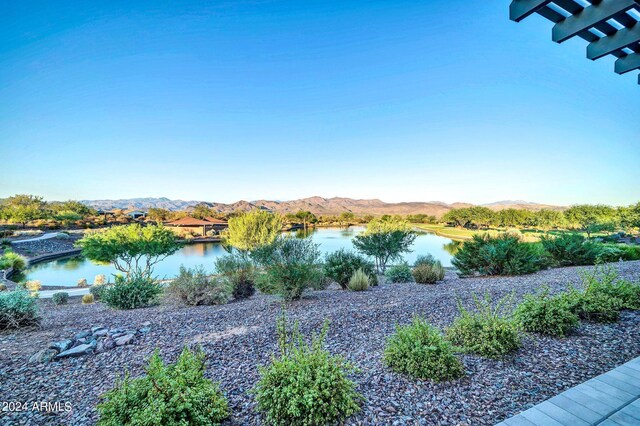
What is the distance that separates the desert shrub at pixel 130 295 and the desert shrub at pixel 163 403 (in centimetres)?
602

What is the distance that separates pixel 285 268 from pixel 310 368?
420cm

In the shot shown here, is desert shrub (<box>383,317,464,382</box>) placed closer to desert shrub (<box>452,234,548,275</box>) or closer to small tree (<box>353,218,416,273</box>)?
desert shrub (<box>452,234,548,275</box>)

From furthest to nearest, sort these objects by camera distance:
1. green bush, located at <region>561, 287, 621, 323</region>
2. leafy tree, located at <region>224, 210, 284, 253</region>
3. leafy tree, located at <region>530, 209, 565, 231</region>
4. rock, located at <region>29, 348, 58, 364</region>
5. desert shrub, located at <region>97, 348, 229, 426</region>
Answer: leafy tree, located at <region>530, 209, 565, 231</region>, leafy tree, located at <region>224, 210, 284, 253</region>, green bush, located at <region>561, 287, 621, 323</region>, rock, located at <region>29, 348, 58, 364</region>, desert shrub, located at <region>97, 348, 229, 426</region>

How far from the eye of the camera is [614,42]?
209 centimetres

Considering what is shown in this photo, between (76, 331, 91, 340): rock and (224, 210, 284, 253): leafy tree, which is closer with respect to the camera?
(76, 331, 91, 340): rock

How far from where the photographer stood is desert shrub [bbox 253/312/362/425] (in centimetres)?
214

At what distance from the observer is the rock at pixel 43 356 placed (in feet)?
11.5

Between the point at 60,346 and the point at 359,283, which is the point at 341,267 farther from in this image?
the point at 60,346

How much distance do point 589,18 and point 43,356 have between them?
6129 mm

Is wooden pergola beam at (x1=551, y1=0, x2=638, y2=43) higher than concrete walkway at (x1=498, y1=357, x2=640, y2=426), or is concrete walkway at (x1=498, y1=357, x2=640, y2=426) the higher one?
wooden pergola beam at (x1=551, y1=0, x2=638, y2=43)

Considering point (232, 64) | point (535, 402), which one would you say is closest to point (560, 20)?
point (535, 402)

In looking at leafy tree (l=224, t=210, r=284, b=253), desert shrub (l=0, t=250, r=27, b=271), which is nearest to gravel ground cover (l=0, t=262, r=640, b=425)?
leafy tree (l=224, t=210, r=284, b=253)

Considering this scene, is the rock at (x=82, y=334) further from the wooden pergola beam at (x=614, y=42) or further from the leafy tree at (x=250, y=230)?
the leafy tree at (x=250, y=230)

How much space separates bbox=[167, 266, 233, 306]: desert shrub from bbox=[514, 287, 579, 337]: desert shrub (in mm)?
6104
